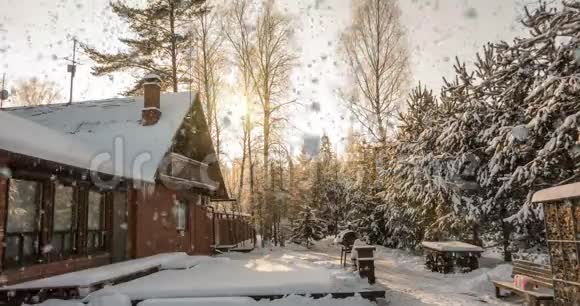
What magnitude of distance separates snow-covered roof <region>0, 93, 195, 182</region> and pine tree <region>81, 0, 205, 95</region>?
7130mm

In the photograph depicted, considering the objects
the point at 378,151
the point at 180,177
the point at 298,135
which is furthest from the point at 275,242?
the point at 180,177

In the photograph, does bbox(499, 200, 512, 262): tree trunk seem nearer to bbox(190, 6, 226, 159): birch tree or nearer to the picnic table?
the picnic table

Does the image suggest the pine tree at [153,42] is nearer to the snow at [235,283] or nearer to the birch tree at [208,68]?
the birch tree at [208,68]

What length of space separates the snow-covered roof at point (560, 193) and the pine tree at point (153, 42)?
881 inches

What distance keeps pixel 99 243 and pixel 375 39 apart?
18.8 metres

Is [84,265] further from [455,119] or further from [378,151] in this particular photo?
[378,151]

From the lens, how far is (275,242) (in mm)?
27078

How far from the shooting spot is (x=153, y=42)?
25047 millimetres

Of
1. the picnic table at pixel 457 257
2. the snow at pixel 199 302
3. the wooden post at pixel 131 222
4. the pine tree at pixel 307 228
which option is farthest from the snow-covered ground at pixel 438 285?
the pine tree at pixel 307 228

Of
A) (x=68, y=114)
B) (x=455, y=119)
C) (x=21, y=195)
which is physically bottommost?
(x=21, y=195)

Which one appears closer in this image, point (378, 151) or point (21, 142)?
point (21, 142)

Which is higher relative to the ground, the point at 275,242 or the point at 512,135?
the point at 512,135

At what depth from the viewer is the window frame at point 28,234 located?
8.80 m

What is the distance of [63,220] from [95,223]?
155 cm
